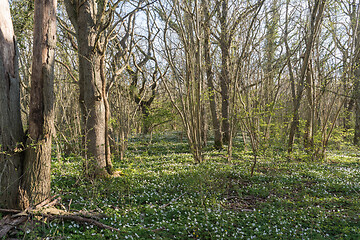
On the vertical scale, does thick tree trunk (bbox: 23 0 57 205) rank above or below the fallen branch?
above

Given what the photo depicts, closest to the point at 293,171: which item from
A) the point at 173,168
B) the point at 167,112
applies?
the point at 173,168

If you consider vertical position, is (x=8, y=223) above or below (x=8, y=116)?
below

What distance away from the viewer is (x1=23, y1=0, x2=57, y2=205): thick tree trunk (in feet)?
13.2

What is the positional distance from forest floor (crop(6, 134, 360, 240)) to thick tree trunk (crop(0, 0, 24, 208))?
0.85m

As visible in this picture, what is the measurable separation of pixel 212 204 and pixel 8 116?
14.9ft

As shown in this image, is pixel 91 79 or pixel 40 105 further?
pixel 91 79

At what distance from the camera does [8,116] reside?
3.89 metres

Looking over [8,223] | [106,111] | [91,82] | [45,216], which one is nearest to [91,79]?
[91,82]

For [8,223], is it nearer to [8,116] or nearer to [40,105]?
[8,116]

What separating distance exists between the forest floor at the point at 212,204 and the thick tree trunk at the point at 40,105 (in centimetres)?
78

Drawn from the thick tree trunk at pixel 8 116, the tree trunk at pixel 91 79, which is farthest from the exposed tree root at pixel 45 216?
the tree trunk at pixel 91 79

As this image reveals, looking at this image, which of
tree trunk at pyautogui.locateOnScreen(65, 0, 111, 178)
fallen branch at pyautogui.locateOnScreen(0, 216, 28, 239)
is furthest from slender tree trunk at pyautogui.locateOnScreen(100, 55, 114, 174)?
fallen branch at pyautogui.locateOnScreen(0, 216, 28, 239)

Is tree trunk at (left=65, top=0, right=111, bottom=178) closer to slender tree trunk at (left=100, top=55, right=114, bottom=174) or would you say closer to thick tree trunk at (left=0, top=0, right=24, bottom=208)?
slender tree trunk at (left=100, top=55, right=114, bottom=174)

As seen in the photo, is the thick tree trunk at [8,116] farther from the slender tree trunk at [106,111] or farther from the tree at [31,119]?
the slender tree trunk at [106,111]
